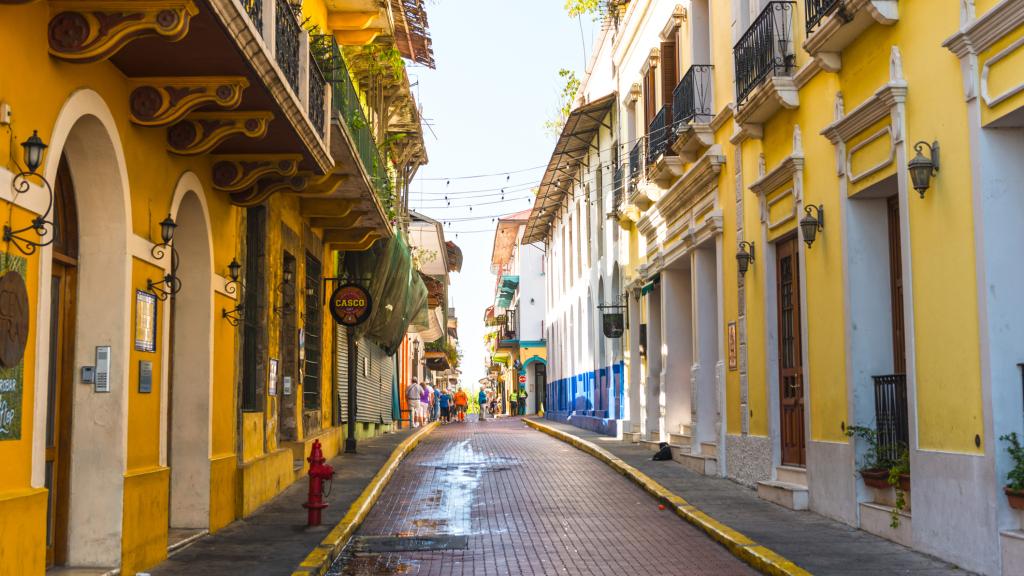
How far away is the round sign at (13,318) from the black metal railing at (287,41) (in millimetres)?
4073

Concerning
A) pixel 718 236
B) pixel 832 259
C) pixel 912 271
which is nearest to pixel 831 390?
pixel 832 259

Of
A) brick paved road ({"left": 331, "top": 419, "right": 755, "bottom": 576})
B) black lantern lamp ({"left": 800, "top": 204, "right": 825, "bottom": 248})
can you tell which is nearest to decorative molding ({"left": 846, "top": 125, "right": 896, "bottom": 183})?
black lantern lamp ({"left": 800, "top": 204, "right": 825, "bottom": 248})

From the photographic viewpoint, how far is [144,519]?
8.81 metres

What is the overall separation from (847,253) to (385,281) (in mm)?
12652

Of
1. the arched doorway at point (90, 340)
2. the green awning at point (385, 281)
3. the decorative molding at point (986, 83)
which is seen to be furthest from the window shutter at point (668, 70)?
the arched doorway at point (90, 340)

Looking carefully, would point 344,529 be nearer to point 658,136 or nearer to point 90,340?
point 90,340

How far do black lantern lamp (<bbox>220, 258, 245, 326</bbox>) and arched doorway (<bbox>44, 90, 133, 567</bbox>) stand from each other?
3209 millimetres

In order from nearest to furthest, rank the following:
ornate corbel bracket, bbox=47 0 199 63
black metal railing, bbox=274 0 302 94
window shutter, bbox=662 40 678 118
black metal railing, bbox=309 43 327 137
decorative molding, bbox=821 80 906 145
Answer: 1. ornate corbel bracket, bbox=47 0 199 63
2. decorative molding, bbox=821 80 906 145
3. black metal railing, bbox=274 0 302 94
4. black metal railing, bbox=309 43 327 137
5. window shutter, bbox=662 40 678 118

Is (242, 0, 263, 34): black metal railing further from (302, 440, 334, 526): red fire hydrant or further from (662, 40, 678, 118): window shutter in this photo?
(662, 40, 678, 118): window shutter

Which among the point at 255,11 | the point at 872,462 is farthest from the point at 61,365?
the point at 872,462

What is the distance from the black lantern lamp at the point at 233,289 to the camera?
1184 cm

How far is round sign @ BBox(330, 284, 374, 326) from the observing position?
18359 mm

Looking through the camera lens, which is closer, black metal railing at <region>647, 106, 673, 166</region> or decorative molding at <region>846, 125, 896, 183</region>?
decorative molding at <region>846, 125, 896, 183</region>

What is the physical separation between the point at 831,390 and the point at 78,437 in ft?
24.7
